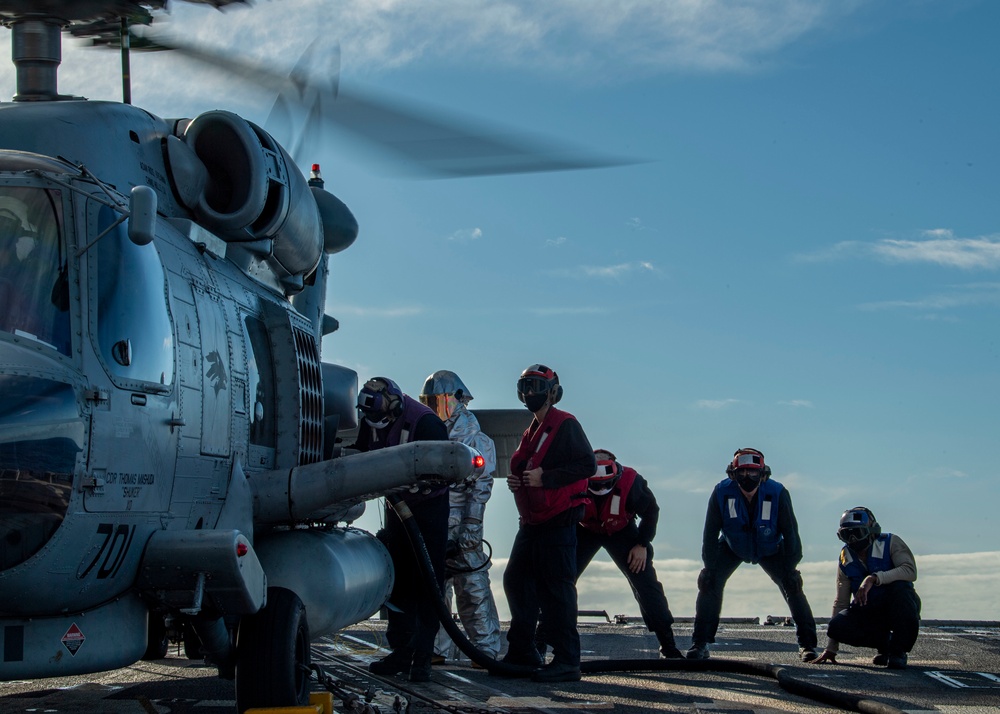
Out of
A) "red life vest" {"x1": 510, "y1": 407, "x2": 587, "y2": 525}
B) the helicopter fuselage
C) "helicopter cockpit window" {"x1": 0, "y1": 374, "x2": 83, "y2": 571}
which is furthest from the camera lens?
"red life vest" {"x1": 510, "y1": 407, "x2": 587, "y2": 525}

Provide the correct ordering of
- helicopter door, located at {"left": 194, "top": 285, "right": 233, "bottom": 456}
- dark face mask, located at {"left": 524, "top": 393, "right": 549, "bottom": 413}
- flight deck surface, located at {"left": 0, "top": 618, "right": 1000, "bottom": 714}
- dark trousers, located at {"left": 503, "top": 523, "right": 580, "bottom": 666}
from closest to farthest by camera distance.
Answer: helicopter door, located at {"left": 194, "top": 285, "right": 233, "bottom": 456} → flight deck surface, located at {"left": 0, "top": 618, "right": 1000, "bottom": 714} → dark trousers, located at {"left": 503, "top": 523, "right": 580, "bottom": 666} → dark face mask, located at {"left": 524, "top": 393, "right": 549, "bottom": 413}

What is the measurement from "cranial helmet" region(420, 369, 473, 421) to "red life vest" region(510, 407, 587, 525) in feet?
4.41

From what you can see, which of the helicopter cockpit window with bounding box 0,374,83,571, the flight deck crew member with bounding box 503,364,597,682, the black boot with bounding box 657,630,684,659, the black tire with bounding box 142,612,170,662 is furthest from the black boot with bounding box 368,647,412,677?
the helicopter cockpit window with bounding box 0,374,83,571

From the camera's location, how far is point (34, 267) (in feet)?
19.0

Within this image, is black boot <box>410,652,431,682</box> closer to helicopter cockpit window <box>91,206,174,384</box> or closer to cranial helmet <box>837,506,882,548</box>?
helicopter cockpit window <box>91,206,174,384</box>

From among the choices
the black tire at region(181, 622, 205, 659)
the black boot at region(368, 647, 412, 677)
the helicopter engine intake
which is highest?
the helicopter engine intake

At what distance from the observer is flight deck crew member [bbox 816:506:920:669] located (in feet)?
33.5

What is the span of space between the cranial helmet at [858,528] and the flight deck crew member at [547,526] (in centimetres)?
293

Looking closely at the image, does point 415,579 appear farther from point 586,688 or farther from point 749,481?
point 749,481

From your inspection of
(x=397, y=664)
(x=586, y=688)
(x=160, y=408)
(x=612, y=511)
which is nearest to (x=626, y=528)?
(x=612, y=511)

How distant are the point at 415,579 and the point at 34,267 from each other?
4008 millimetres

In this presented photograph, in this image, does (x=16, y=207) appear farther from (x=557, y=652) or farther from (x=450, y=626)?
(x=557, y=652)

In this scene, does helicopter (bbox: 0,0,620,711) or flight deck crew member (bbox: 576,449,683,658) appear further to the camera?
flight deck crew member (bbox: 576,449,683,658)

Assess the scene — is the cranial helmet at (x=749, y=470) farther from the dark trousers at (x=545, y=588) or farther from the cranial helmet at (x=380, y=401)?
the cranial helmet at (x=380, y=401)
